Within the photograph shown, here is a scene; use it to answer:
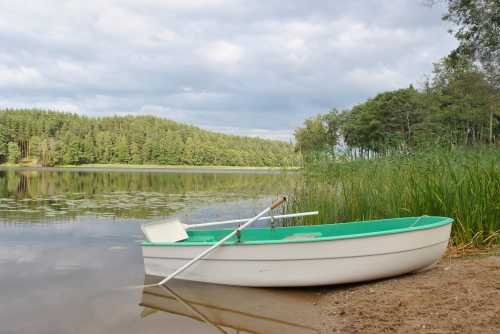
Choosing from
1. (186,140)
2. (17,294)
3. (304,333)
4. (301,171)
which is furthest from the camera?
(186,140)

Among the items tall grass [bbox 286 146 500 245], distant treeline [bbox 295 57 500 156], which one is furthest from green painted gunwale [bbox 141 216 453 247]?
distant treeline [bbox 295 57 500 156]

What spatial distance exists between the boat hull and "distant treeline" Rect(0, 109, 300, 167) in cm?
7728

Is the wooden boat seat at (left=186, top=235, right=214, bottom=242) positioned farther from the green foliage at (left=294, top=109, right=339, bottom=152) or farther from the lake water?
the green foliage at (left=294, top=109, right=339, bottom=152)

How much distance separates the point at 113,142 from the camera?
102062 mm

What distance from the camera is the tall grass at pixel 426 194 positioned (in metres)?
5.88

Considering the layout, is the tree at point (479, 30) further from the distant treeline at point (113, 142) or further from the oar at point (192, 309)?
the distant treeline at point (113, 142)

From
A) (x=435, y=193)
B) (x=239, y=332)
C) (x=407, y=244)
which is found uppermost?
(x=435, y=193)

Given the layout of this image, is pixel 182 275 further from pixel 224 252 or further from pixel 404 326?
pixel 404 326

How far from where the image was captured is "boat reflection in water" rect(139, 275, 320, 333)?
436 centimetres

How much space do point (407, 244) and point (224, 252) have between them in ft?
7.93

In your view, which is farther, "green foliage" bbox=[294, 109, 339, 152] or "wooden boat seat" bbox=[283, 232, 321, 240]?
"green foliage" bbox=[294, 109, 339, 152]

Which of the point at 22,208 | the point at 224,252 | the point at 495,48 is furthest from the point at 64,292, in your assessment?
the point at 495,48

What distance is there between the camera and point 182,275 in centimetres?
593

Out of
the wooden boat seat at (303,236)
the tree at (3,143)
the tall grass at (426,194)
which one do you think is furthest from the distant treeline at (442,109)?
the tree at (3,143)
